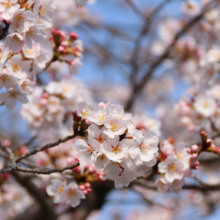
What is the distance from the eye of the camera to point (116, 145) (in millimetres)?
1330

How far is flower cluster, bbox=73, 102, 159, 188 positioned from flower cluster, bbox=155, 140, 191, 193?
0.95ft

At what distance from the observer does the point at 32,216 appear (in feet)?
11.9

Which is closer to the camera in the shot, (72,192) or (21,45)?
(21,45)

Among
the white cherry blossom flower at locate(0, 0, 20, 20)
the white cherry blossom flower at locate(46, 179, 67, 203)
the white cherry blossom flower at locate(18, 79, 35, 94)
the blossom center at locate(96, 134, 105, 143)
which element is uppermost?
the white cherry blossom flower at locate(0, 0, 20, 20)

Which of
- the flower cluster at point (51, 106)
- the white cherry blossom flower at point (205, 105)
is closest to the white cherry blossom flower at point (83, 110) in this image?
the flower cluster at point (51, 106)

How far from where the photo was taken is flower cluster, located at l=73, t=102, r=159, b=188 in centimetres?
131

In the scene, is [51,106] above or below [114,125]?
below

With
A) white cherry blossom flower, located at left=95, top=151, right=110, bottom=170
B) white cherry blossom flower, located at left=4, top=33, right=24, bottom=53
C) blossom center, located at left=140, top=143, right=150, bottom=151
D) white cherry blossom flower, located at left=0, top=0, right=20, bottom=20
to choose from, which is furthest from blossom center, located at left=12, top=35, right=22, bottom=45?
blossom center, located at left=140, top=143, right=150, bottom=151

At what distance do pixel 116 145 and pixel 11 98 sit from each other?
0.82 metres

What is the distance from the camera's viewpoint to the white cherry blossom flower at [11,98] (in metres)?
1.71

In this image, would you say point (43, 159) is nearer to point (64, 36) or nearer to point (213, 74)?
point (64, 36)

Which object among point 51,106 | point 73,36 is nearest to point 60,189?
point 51,106

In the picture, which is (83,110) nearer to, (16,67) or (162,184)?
(16,67)

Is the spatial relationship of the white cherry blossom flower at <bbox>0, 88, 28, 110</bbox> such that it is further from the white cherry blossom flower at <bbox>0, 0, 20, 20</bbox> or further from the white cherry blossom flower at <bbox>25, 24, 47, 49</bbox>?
the white cherry blossom flower at <bbox>0, 0, 20, 20</bbox>
